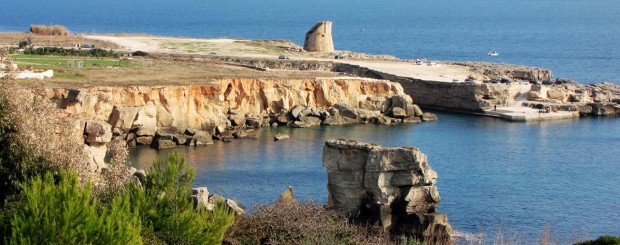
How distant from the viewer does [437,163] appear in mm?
52875

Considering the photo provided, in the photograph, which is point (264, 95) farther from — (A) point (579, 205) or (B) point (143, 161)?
(A) point (579, 205)

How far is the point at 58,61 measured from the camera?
6838cm

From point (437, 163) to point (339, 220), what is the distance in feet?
72.4

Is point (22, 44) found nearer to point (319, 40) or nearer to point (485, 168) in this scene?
point (319, 40)

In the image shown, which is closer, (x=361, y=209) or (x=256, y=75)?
(x=361, y=209)

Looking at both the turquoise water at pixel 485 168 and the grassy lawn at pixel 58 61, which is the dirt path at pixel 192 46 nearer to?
the grassy lawn at pixel 58 61

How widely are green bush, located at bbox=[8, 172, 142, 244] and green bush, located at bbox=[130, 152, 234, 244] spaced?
2.86 m

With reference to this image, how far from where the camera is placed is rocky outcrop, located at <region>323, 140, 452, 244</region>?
110 ft

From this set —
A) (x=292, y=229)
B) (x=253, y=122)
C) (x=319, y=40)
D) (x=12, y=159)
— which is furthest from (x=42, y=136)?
(x=319, y=40)

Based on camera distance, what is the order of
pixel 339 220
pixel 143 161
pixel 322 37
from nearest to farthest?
pixel 339 220 → pixel 143 161 → pixel 322 37

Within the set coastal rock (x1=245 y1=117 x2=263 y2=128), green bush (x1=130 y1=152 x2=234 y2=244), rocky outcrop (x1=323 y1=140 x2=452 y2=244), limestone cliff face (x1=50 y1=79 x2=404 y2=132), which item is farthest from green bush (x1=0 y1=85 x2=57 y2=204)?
coastal rock (x1=245 y1=117 x2=263 y2=128)

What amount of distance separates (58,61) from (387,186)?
130ft

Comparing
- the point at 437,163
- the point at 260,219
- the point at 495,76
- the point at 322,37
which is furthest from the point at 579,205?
the point at 322,37

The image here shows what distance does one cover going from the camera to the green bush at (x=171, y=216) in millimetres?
22203
